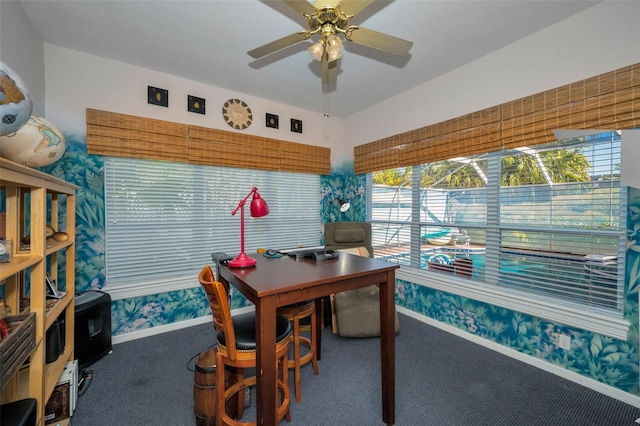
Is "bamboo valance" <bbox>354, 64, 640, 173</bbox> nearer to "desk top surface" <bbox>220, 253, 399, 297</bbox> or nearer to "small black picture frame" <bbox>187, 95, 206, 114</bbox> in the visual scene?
"desk top surface" <bbox>220, 253, 399, 297</bbox>

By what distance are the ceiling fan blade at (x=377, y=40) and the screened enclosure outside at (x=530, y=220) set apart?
1.45 meters

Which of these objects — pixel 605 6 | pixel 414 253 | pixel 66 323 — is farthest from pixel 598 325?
pixel 66 323

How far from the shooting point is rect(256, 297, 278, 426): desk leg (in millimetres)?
1155

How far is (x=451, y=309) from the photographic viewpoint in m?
2.72

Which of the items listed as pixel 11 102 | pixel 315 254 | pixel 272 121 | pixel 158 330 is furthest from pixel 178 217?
pixel 11 102

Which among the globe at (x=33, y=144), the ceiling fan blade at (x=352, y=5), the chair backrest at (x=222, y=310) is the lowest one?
the chair backrest at (x=222, y=310)

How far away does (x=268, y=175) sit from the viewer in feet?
11.3

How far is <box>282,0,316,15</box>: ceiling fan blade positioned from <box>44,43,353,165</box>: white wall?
196 centimetres

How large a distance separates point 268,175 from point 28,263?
2.47m

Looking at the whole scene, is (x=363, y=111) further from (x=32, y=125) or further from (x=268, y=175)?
(x=32, y=125)

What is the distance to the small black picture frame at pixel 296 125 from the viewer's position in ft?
11.8

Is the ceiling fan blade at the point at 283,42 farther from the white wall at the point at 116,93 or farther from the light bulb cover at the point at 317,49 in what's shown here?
the white wall at the point at 116,93

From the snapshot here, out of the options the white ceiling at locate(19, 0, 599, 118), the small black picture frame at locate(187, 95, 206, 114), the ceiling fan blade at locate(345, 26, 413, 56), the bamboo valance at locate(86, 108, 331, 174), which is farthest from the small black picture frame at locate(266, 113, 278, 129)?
the ceiling fan blade at locate(345, 26, 413, 56)

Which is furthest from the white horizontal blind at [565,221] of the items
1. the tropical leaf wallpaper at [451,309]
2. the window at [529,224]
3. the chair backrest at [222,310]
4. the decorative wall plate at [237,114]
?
the decorative wall plate at [237,114]
